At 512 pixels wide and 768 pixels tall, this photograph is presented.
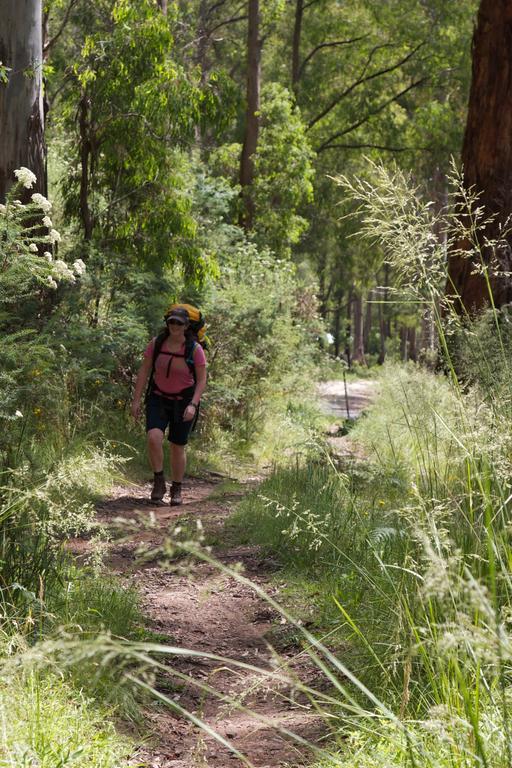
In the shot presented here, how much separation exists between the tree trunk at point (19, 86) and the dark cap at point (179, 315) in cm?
222

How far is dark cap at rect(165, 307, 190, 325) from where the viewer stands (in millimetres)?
8320

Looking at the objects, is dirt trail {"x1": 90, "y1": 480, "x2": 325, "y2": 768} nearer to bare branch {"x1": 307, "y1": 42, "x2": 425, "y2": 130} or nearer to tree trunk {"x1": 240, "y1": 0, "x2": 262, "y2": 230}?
tree trunk {"x1": 240, "y1": 0, "x2": 262, "y2": 230}

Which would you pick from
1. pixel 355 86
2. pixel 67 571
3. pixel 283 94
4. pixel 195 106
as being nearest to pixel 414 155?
pixel 355 86

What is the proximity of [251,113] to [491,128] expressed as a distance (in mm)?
11903

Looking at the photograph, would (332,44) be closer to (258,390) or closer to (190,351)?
(258,390)

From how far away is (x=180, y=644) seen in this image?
15.5ft

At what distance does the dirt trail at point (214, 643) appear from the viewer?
3436mm

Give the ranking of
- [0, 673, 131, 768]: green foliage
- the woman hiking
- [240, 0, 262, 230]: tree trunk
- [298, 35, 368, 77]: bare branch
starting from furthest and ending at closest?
[298, 35, 368, 77]: bare branch
[240, 0, 262, 230]: tree trunk
the woman hiking
[0, 673, 131, 768]: green foliage

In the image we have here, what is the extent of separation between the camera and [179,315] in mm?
8344

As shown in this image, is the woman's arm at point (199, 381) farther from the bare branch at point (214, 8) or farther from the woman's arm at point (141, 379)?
the bare branch at point (214, 8)

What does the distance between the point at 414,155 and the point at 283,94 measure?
22.6ft

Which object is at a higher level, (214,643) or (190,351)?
(190,351)

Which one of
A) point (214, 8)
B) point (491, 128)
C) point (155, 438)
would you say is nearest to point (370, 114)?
point (214, 8)

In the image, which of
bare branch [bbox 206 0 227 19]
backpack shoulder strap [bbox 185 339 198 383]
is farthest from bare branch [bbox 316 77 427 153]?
backpack shoulder strap [bbox 185 339 198 383]
